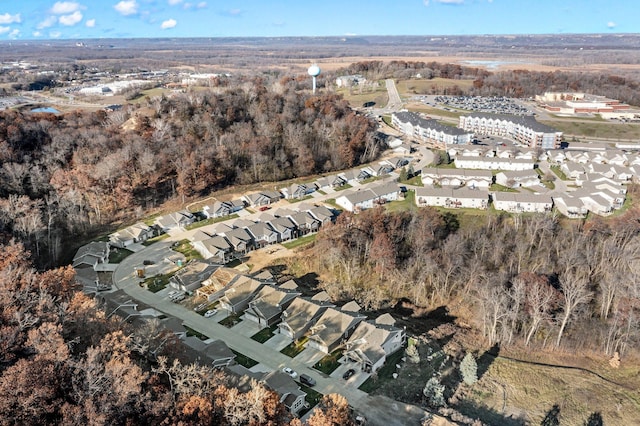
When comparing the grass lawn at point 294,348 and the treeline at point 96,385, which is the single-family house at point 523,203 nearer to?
the grass lawn at point 294,348

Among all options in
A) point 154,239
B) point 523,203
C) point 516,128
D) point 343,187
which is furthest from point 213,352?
point 516,128

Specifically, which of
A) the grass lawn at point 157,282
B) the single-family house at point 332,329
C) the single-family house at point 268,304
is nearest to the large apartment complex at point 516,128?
the single-family house at point 332,329

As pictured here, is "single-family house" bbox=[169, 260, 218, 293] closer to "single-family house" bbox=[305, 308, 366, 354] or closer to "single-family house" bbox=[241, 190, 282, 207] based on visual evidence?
"single-family house" bbox=[305, 308, 366, 354]

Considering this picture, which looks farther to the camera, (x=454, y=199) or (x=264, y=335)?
(x=454, y=199)

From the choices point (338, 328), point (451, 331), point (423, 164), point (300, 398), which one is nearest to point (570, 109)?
point (423, 164)

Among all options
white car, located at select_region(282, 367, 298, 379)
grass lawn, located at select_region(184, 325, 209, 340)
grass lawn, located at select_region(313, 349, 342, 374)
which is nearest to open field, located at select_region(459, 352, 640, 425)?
grass lawn, located at select_region(313, 349, 342, 374)

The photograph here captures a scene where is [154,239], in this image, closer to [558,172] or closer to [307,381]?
[307,381]

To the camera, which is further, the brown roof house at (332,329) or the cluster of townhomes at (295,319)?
the brown roof house at (332,329)
